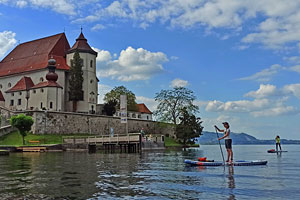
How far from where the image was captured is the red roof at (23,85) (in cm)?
8006

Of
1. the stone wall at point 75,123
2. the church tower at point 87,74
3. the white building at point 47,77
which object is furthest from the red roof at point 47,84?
the stone wall at point 75,123

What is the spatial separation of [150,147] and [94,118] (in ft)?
86.5

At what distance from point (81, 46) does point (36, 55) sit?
13064 millimetres

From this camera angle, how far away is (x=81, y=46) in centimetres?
8375

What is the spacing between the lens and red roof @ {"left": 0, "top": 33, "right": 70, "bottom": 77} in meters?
83.6

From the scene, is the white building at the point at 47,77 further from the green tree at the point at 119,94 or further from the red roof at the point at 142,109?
the red roof at the point at 142,109

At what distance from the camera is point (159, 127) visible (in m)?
86.5

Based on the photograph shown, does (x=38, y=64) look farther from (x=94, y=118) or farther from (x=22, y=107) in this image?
(x=94, y=118)

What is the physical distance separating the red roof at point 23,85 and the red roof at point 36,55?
288 cm

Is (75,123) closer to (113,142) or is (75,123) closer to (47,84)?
(47,84)

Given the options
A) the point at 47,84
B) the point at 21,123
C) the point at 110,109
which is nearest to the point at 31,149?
the point at 21,123

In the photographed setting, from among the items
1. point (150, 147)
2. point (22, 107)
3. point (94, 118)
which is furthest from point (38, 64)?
point (150, 147)

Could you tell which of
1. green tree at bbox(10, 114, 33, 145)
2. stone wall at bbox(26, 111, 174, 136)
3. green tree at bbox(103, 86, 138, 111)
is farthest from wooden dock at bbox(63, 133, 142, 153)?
green tree at bbox(103, 86, 138, 111)

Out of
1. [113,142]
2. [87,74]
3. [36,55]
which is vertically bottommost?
[113,142]
